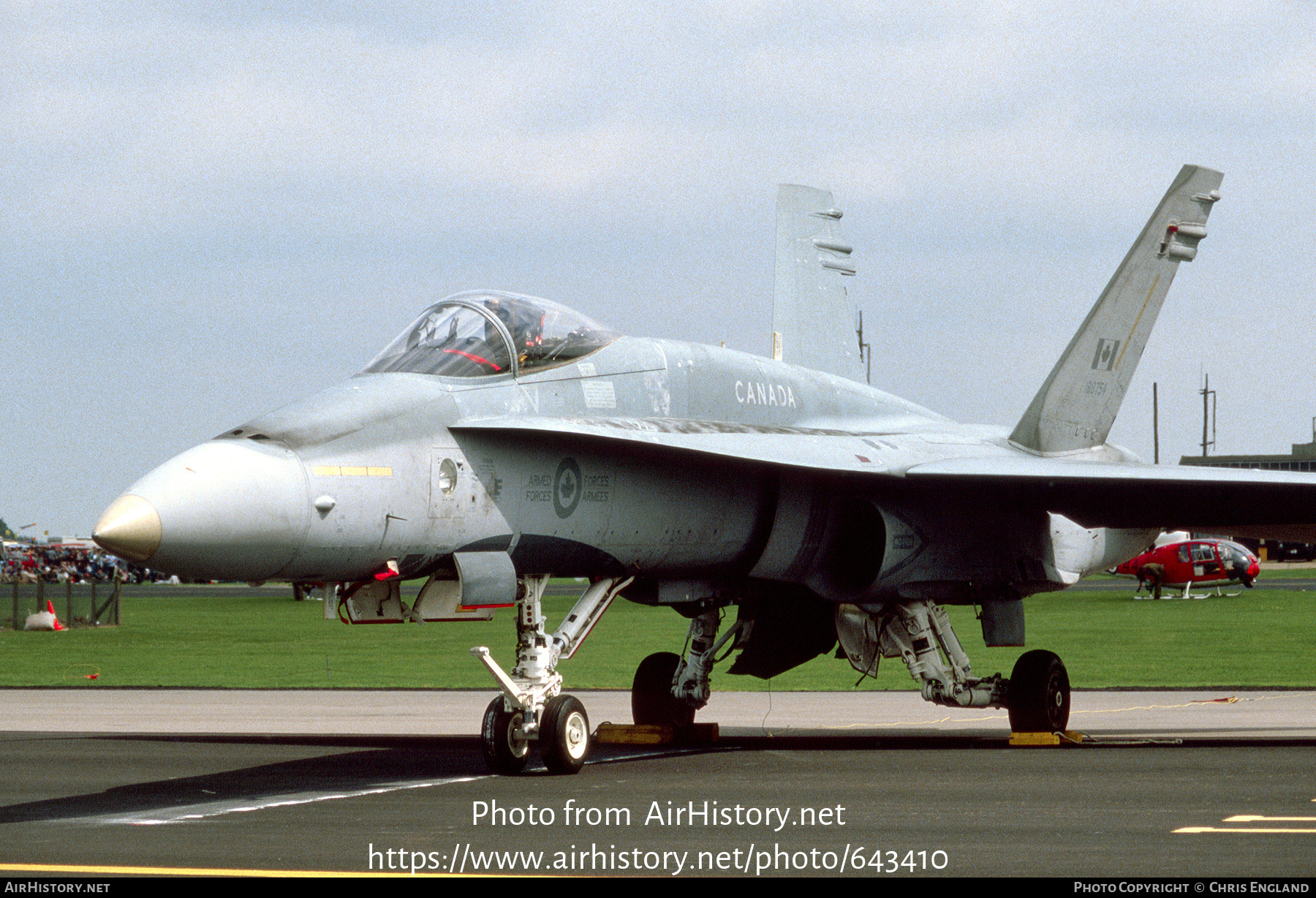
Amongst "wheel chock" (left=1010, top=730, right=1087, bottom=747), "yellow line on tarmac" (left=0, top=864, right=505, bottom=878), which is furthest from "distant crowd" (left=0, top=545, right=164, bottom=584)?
"yellow line on tarmac" (left=0, top=864, right=505, bottom=878)

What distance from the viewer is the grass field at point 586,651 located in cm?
2592

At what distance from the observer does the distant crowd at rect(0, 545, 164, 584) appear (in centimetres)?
8231

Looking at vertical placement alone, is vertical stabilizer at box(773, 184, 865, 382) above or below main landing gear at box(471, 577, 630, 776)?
above

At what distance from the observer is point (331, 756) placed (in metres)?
14.2

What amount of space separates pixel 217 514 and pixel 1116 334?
421 inches

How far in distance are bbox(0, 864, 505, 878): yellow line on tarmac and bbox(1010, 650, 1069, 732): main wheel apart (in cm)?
853

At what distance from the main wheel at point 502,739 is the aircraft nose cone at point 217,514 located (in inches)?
84.1

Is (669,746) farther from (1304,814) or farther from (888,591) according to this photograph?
(1304,814)

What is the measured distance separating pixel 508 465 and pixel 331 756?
385cm

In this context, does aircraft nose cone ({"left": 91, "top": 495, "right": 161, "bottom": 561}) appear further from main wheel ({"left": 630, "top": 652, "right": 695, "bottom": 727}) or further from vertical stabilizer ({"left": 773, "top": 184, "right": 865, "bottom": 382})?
vertical stabilizer ({"left": 773, "top": 184, "right": 865, "bottom": 382})

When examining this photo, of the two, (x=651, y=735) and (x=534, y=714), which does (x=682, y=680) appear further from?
(x=534, y=714)

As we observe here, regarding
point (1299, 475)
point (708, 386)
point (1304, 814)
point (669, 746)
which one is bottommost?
point (669, 746)
